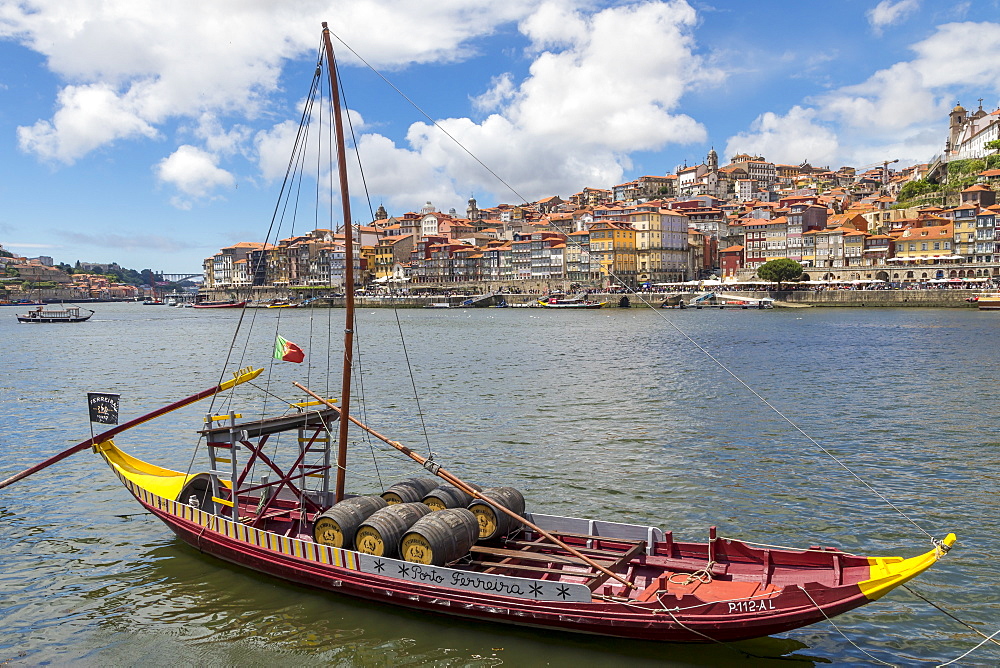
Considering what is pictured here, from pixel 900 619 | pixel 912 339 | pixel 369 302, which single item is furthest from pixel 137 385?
pixel 369 302

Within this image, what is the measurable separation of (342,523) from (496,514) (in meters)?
2.22

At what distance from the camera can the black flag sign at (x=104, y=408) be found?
538 inches

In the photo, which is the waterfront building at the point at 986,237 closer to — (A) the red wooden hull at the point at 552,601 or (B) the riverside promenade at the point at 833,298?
(B) the riverside promenade at the point at 833,298

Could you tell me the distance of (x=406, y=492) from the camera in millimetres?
11719

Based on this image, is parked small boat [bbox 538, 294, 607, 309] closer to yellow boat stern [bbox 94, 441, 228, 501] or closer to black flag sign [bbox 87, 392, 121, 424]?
yellow boat stern [bbox 94, 441, 228, 501]

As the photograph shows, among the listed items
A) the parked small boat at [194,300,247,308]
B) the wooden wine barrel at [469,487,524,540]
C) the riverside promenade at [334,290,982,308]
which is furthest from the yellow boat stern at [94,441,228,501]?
the parked small boat at [194,300,247,308]

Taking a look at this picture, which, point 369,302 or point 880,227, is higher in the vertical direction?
point 880,227

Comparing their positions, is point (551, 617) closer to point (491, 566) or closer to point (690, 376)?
point (491, 566)

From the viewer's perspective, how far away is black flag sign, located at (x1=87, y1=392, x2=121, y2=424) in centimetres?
1366

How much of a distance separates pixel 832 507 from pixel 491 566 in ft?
27.6

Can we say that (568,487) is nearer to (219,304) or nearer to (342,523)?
(342,523)

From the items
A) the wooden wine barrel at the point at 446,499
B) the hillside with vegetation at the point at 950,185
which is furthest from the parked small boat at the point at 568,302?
the wooden wine barrel at the point at 446,499

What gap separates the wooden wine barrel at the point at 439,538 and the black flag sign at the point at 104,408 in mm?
6845

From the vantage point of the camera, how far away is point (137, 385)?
1426 inches
